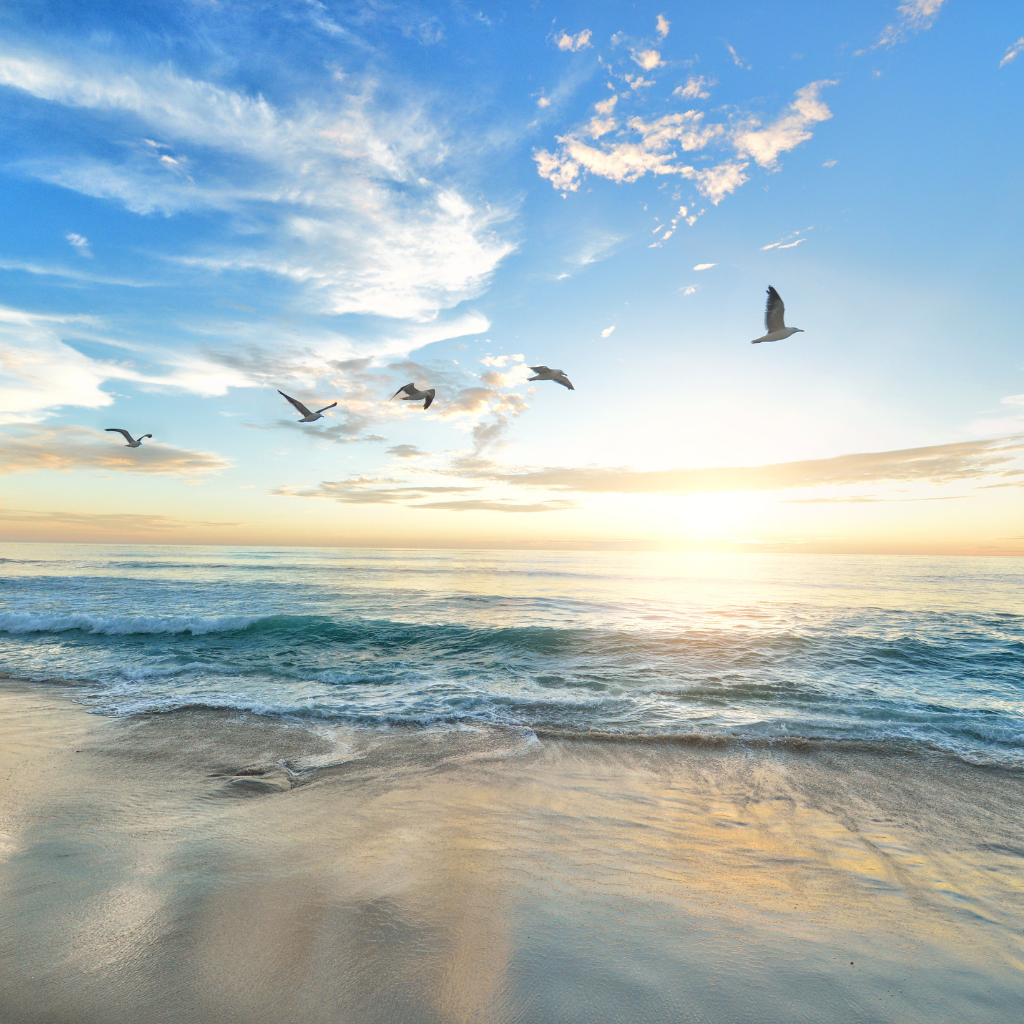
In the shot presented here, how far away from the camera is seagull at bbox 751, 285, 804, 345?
30.9 ft

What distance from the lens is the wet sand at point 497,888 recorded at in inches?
120

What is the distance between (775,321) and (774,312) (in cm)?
18

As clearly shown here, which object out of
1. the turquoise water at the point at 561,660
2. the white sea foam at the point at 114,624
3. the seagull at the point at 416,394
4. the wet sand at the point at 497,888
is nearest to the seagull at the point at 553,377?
the seagull at the point at 416,394

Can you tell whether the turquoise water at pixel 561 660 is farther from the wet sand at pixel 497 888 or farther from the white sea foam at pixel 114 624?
the wet sand at pixel 497 888

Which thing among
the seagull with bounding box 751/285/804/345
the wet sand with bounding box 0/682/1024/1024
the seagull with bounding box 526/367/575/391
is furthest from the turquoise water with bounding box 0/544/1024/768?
the seagull with bounding box 751/285/804/345

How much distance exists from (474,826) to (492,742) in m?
2.49

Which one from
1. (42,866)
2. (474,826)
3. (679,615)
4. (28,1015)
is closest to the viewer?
(28,1015)

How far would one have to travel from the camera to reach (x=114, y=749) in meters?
6.93

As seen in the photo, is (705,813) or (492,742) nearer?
(705,813)

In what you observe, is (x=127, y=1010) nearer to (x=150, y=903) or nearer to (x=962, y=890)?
(x=150, y=903)

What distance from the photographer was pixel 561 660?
13281 millimetres

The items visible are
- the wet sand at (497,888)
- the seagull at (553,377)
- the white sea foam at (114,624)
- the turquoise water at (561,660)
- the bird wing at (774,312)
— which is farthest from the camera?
the white sea foam at (114,624)

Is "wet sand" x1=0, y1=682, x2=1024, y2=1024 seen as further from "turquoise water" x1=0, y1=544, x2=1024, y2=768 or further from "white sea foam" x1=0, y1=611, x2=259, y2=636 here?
"white sea foam" x1=0, y1=611, x2=259, y2=636

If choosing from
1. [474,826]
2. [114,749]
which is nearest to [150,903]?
[474,826]
